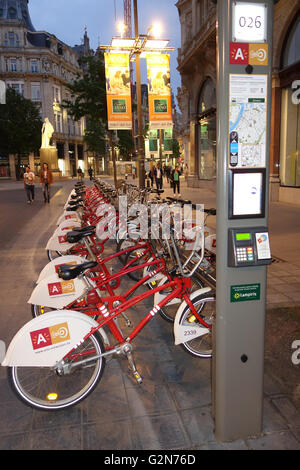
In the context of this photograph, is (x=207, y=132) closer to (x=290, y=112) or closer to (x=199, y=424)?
(x=290, y=112)

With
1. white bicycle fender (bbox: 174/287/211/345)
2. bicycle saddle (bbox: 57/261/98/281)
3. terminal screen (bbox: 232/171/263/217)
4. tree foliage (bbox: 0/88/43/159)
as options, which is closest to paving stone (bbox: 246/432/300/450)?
white bicycle fender (bbox: 174/287/211/345)

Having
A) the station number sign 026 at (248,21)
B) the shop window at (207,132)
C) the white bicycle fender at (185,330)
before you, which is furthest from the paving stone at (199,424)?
the shop window at (207,132)

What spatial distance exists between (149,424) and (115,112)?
11430 mm

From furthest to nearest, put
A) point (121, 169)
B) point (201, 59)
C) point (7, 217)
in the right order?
point (121, 169), point (201, 59), point (7, 217)

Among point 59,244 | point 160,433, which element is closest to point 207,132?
point 59,244

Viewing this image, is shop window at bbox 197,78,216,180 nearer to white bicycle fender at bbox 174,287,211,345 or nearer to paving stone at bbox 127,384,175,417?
white bicycle fender at bbox 174,287,211,345

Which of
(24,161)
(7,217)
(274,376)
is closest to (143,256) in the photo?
(274,376)

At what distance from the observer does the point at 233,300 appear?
94.5 inches

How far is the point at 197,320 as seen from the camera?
3596 mm

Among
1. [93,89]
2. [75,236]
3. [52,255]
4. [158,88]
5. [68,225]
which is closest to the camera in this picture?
[75,236]

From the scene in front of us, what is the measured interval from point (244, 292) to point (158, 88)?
36.8ft

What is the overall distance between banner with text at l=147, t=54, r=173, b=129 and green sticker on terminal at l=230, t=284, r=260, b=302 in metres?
10.7
